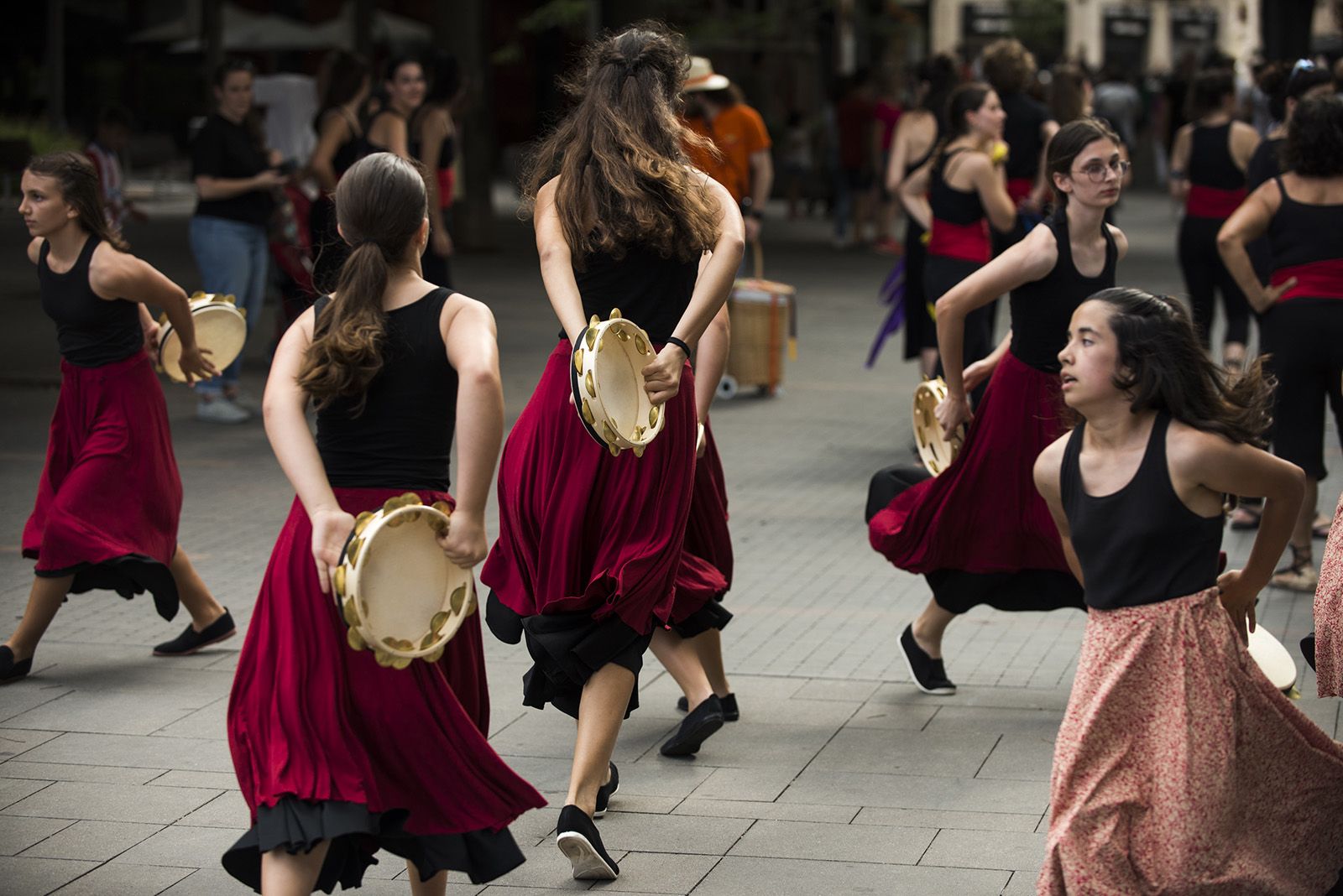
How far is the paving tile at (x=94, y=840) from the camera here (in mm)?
4594

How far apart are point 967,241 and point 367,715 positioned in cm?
655

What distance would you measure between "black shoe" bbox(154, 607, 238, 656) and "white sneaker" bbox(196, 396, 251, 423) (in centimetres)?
504

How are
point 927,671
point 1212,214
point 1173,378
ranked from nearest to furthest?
1. point 1173,378
2. point 927,671
3. point 1212,214

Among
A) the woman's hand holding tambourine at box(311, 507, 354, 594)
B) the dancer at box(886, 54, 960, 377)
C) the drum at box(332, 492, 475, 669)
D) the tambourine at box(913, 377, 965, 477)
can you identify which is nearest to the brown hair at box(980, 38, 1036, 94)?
the dancer at box(886, 54, 960, 377)

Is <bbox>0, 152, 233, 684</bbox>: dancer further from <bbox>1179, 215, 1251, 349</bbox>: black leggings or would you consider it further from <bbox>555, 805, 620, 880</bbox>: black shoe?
<bbox>1179, 215, 1251, 349</bbox>: black leggings

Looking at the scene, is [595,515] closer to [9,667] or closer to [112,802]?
[112,802]

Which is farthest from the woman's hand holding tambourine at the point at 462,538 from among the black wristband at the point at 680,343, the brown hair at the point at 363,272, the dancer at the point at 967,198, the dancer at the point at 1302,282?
the dancer at the point at 967,198

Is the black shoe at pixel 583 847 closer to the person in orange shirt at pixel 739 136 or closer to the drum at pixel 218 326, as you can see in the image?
the drum at pixel 218 326

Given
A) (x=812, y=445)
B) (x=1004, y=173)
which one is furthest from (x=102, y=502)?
(x=1004, y=173)

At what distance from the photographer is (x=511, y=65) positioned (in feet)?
141

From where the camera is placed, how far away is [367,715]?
3.71m

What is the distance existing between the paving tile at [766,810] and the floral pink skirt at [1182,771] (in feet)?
4.01

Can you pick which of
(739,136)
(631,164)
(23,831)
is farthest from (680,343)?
(739,136)

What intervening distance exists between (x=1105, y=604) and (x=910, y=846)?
3.62ft
